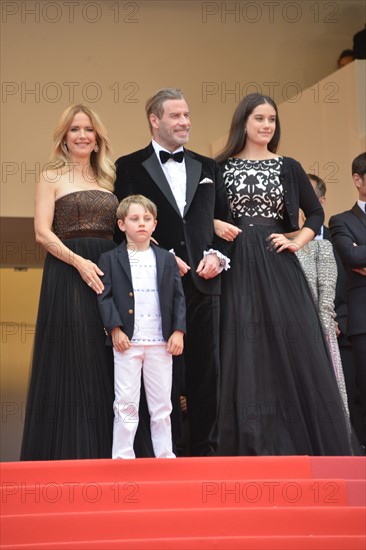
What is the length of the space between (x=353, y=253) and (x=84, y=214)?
143 cm

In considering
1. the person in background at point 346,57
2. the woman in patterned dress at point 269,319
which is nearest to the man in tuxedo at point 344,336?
the woman in patterned dress at point 269,319

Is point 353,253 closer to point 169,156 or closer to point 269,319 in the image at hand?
point 269,319

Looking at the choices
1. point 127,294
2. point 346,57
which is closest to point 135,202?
point 127,294

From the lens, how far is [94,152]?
4.82 m

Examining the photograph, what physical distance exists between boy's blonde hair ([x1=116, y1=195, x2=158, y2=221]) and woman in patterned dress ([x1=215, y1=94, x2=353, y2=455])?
411 mm

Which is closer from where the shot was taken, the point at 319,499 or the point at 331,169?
the point at 319,499

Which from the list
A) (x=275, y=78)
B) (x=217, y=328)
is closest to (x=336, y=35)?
(x=275, y=78)

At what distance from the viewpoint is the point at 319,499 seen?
12.3 feet

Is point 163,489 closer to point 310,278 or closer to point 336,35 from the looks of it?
point 310,278

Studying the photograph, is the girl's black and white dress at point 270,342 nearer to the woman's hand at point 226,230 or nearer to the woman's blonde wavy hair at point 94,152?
the woman's hand at point 226,230

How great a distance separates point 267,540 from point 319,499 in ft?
1.70

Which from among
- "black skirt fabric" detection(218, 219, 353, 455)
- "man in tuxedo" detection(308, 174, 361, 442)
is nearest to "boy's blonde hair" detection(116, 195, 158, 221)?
"black skirt fabric" detection(218, 219, 353, 455)

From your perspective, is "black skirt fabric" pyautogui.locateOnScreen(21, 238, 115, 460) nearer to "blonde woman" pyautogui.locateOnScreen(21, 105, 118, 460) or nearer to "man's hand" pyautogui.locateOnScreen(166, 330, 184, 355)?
"blonde woman" pyautogui.locateOnScreen(21, 105, 118, 460)

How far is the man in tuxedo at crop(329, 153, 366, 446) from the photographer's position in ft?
17.0
